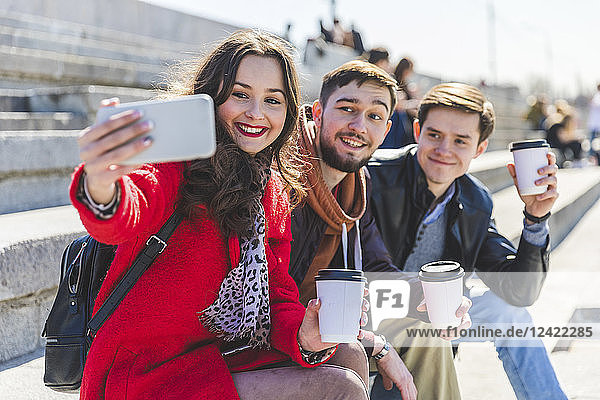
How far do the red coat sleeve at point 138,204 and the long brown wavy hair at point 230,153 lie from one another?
0.06 metres

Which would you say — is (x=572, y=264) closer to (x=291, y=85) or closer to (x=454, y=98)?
(x=454, y=98)

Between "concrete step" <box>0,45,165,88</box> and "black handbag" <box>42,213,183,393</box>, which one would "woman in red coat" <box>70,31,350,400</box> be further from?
"concrete step" <box>0,45,165,88</box>

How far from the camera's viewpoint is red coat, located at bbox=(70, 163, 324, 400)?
5.16 feet

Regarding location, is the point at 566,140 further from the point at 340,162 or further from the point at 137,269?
the point at 137,269

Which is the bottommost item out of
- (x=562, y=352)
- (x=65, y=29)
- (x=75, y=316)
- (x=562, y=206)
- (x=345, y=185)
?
(x=562, y=352)

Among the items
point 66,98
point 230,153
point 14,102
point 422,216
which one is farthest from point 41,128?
point 230,153

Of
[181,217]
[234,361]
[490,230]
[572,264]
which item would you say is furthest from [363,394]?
[572,264]

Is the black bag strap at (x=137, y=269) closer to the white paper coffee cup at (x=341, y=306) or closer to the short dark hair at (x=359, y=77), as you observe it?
the white paper coffee cup at (x=341, y=306)

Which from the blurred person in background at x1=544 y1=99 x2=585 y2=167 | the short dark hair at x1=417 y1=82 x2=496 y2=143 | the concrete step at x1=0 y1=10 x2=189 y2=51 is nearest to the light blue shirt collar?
the short dark hair at x1=417 y1=82 x2=496 y2=143

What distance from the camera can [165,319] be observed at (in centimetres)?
165

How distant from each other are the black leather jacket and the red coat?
1230mm

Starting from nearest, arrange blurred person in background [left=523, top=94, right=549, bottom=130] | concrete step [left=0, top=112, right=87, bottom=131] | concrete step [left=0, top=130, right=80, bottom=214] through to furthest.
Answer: concrete step [left=0, top=130, right=80, bottom=214]
concrete step [left=0, top=112, right=87, bottom=131]
blurred person in background [left=523, top=94, right=549, bottom=130]

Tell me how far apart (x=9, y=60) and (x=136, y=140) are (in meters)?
4.57

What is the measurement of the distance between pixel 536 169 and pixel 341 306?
4.12 feet
